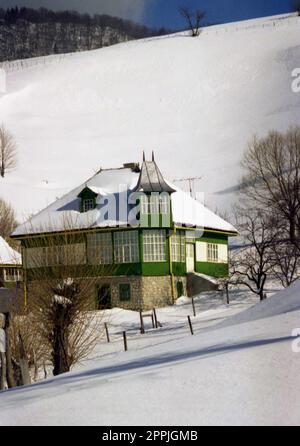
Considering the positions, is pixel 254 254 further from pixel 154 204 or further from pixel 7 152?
pixel 7 152

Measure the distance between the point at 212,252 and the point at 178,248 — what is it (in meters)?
3.75

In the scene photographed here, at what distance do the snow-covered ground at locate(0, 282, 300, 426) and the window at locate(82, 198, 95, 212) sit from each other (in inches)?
1193

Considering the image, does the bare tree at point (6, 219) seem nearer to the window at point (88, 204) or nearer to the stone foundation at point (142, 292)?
the window at point (88, 204)

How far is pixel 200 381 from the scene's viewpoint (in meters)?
9.25

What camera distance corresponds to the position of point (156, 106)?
112m

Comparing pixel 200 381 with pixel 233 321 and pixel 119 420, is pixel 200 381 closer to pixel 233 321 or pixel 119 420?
pixel 119 420

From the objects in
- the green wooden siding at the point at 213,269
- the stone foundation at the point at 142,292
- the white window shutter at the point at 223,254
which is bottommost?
the stone foundation at the point at 142,292

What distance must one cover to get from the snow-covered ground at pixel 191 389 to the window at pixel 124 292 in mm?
27272

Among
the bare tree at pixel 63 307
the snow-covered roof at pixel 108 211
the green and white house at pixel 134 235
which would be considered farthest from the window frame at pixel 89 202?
the bare tree at pixel 63 307

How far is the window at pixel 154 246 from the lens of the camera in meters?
42.1

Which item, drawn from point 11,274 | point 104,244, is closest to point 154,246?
point 104,244

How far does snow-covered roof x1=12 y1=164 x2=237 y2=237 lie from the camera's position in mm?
42469

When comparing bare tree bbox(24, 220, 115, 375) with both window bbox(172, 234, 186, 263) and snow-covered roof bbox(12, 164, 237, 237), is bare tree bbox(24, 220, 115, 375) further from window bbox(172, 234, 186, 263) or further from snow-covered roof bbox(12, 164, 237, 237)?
window bbox(172, 234, 186, 263)

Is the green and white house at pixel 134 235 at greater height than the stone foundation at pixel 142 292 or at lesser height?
greater
